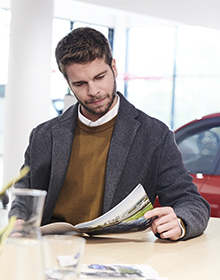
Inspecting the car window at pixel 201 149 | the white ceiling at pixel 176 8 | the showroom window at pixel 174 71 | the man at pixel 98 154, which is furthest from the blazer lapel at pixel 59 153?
the showroom window at pixel 174 71

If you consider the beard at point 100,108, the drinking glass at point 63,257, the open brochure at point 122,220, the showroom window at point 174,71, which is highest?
the showroom window at point 174,71

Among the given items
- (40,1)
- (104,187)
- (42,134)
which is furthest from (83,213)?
(40,1)

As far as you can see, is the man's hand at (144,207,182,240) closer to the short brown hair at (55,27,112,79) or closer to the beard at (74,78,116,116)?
the beard at (74,78,116,116)

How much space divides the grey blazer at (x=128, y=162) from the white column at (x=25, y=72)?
12.1 ft

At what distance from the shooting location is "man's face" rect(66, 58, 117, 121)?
1.59 metres

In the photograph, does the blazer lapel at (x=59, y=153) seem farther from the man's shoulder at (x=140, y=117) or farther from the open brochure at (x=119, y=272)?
the open brochure at (x=119, y=272)

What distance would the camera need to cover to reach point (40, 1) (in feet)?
17.3

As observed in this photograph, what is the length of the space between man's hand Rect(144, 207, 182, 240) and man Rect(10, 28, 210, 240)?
0.18 metres

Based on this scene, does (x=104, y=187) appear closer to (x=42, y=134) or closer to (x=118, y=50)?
(x=42, y=134)

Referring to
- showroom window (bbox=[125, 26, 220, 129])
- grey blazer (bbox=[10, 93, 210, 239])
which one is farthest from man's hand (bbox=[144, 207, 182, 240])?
showroom window (bbox=[125, 26, 220, 129])

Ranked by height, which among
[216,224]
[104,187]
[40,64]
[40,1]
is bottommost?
[216,224]

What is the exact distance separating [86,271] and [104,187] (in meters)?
0.65

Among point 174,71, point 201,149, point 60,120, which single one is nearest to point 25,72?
point 201,149

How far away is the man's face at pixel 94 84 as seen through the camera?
5.23 ft
